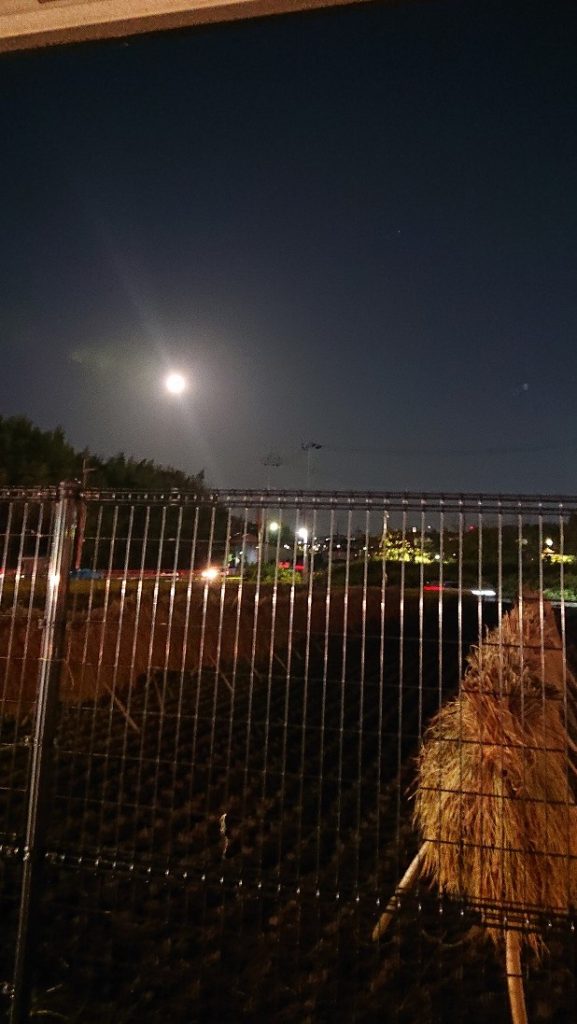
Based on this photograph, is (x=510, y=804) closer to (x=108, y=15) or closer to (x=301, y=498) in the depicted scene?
(x=301, y=498)

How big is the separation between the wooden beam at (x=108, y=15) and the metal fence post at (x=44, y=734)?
6.79 feet

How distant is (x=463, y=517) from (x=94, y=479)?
20264mm

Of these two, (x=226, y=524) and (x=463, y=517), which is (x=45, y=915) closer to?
(x=226, y=524)

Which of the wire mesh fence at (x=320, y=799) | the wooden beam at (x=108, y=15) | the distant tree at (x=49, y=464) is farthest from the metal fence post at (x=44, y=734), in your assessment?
the distant tree at (x=49, y=464)

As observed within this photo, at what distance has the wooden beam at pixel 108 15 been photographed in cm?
271

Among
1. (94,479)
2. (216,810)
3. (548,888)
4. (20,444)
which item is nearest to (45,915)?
(216,810)

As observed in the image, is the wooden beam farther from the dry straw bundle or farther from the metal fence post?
the dry straw bundle

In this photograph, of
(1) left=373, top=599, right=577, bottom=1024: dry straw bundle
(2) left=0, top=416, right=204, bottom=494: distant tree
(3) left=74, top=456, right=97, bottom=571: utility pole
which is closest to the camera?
(1) left=373, top=599, right=577, bottom=1024: dry straw bundle

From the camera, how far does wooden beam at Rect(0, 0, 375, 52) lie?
2.71 m

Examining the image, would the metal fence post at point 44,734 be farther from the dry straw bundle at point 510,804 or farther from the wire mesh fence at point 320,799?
the dry straw bundle at point 510,804

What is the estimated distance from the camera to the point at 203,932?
349 cm

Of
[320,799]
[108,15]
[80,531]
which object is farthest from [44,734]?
[108,15]

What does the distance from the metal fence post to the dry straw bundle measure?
5.05 ft

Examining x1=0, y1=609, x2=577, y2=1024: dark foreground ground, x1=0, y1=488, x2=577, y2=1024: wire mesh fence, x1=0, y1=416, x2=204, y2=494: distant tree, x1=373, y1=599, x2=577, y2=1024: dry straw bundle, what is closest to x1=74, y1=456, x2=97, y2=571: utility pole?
x1=0, y1=488, x2=577, y2=1024: wire mesh fence
